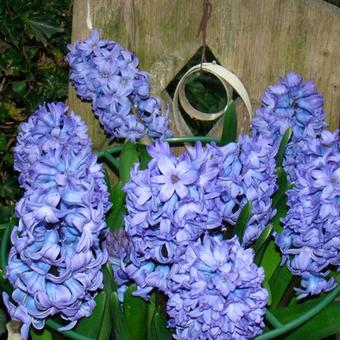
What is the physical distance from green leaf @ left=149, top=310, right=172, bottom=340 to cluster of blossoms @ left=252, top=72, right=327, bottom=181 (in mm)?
432

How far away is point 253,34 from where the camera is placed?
1.81 m

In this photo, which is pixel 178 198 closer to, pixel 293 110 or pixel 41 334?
pixel 41 334

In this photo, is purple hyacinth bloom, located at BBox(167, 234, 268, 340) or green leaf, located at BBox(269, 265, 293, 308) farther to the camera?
green leaf, located at BBox(269, 265, 293, 308)

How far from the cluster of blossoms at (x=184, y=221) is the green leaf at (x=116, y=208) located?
15 centimetres

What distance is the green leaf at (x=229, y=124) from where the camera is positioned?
1.46 meters

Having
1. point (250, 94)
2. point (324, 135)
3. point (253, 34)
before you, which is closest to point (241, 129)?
point (250, 94)

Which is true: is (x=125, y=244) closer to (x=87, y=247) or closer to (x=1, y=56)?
(x=87, y=247)

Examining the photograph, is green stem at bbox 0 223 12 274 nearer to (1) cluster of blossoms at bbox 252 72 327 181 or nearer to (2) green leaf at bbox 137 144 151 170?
(2) green leaf at bbox 137 144 151 170

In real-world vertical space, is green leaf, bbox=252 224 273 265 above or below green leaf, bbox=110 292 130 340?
above

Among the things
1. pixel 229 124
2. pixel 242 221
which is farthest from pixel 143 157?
pixel 242 221

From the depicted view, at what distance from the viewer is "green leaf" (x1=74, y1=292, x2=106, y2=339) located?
1.27 metres

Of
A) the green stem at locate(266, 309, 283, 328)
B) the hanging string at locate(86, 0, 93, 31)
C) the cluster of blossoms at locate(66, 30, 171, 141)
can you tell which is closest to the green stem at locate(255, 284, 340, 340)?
the green stem at locate(266, 309, 283, 328)

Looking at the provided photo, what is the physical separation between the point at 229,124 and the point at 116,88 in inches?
11.4

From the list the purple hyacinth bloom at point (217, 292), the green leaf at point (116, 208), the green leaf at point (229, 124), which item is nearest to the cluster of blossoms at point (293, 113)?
the green leaf at point (229, 124)
